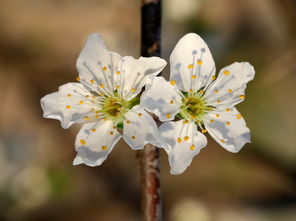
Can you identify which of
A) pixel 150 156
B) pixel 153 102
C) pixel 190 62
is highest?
pixel 190 62

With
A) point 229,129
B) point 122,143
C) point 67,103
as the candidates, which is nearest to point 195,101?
point 229,129

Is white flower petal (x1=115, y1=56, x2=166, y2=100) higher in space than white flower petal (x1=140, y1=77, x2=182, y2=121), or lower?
higher

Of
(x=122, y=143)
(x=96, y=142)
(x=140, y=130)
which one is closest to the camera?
(x=140, y=130)

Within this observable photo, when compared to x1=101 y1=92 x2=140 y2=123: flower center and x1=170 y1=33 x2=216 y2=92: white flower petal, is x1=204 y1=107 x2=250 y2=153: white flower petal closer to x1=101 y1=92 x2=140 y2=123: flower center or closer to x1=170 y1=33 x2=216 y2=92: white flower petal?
x1=170 y1=33 x2=216 y2=92: white flower petal

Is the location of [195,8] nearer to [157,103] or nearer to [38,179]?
[38,179]

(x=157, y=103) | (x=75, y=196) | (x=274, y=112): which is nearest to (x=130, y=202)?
(x=75, y=196)

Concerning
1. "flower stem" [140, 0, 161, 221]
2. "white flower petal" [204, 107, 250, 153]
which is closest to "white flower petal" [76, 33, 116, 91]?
"flower stem" [140, 0, 161, 221]

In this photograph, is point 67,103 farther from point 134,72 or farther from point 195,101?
point 195,101
